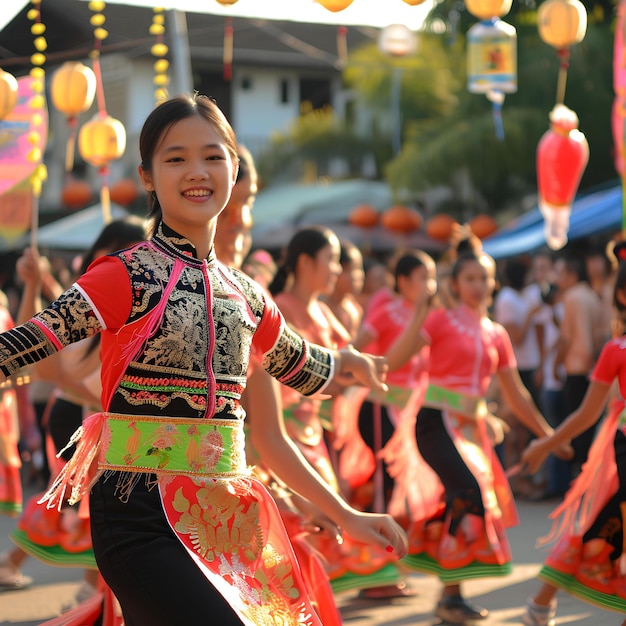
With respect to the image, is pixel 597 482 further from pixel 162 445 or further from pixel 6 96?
pixel 6 96

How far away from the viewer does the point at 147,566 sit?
275 cm

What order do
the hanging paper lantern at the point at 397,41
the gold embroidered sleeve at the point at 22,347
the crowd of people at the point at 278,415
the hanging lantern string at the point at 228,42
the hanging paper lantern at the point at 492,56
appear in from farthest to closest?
→ the hanging paper lantern at the point at 397,41 < the hanging lantern string at the point at 228,42 < the hanging paper lantern at the point at 492,56 < the crowd of people at the point at 278,415 < the gold embroidered sleeve at the point at 22,347

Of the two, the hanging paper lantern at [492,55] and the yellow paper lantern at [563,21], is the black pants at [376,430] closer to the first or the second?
the hanging paper lantern at [492,55]

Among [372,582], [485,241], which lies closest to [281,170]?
[485,241]

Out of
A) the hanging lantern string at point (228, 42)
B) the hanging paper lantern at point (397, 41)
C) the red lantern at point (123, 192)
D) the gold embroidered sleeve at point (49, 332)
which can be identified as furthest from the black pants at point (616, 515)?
the red lantern at point (123, 192)

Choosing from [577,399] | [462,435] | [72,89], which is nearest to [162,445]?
[462,435]

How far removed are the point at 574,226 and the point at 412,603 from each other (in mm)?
8454

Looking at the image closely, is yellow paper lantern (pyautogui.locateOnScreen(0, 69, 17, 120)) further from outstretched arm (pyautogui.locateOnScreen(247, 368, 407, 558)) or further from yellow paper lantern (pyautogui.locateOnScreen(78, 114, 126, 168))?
outstretched arm (pyautogui.locateOnScreen(247, 368, 407, 558))

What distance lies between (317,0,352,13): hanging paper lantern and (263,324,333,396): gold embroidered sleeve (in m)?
3.48

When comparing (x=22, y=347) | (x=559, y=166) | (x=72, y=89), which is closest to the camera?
(x=22, y=347)

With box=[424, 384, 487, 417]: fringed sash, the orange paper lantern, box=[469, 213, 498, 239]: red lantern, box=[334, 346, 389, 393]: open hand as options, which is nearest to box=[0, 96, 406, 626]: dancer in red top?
box=[334, 346, 389, 393]: open hand

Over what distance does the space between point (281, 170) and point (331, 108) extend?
21.9 ft

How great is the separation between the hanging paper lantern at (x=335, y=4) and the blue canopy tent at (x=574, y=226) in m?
8.04

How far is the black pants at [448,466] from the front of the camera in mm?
6109
